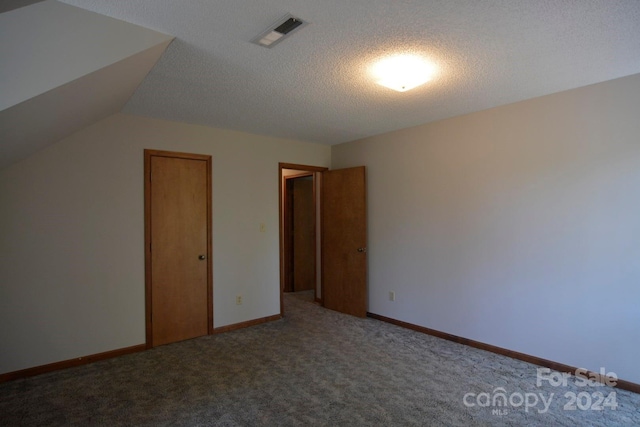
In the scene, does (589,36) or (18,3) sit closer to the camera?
(18,3)

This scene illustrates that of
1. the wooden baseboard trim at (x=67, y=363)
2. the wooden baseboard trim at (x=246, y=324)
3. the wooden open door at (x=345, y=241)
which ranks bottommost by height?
the wooden baseboard trim at (x=246, y=324)

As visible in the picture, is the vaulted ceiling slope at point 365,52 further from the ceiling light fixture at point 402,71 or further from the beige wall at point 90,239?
the beige wall at point 90,239

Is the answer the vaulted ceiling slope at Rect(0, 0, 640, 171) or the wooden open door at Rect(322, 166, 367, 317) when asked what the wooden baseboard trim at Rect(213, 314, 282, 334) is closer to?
the wooden open door at Rect(322, 166, 367, 317)

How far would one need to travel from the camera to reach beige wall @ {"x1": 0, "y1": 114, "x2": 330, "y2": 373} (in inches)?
109

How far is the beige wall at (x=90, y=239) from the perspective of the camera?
9.06 ft

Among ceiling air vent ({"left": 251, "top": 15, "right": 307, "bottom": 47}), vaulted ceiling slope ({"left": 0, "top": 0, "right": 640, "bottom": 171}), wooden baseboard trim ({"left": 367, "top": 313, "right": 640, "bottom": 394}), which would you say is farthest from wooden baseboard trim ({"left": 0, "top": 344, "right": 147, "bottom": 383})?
ceiling air vent ({"left": 251, "top": 15, "right": 307, "bottom": 47})

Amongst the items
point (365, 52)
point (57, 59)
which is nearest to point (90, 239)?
point (57, 59)

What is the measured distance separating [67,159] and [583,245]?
15.3 feet

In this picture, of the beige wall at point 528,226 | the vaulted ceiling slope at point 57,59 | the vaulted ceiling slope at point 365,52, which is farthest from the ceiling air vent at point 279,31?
the beige wall at point 528,226

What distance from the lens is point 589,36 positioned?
6.41 feet

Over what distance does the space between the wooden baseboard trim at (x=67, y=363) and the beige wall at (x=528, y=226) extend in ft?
10.1

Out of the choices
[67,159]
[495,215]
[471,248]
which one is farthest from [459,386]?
[67,159]

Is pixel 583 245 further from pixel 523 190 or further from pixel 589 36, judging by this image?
pixel 589 36

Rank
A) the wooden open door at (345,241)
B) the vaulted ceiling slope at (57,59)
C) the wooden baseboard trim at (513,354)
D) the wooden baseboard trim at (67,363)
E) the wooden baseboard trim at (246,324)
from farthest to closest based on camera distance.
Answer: the wooden open door at (345,241) < the wooden baseboard trim at (246,324) < the wooden baseboard trim at (67,363) < the wooden baseboard trim at (513,354) < the vaulted ceiling slope at (57,59)
